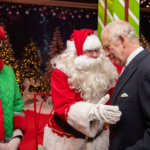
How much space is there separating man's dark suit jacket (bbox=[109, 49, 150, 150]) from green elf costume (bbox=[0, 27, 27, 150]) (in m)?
0.84

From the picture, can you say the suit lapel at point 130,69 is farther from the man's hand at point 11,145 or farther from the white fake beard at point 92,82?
the man's hand at point 11,145

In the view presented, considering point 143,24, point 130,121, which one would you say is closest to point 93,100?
point 130,121

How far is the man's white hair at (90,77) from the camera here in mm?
1715

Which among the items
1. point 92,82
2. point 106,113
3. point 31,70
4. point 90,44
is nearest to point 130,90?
point 106,113

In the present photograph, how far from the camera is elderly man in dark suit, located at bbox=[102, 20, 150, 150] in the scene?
1.01 meters

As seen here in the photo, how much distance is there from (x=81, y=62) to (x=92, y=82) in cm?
23

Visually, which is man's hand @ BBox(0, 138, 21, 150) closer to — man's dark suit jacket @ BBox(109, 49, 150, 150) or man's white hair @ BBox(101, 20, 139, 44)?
man's dark suit jacket @ BBox(109, 49, 150, 150)

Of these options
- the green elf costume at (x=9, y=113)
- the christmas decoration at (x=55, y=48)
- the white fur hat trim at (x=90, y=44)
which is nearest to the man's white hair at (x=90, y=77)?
the white fur hat trim at (x=90, y=44)

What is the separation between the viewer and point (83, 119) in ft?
4.55

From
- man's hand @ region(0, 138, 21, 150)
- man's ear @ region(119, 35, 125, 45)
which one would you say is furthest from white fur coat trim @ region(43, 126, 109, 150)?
man's ear @ region(119, 35, 125, 45)

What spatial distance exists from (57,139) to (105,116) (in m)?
0.77

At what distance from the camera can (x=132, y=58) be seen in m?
1.24

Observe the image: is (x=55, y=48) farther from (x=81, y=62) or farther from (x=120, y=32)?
(x=120, y=32)

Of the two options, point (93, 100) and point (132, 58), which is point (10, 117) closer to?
point (93, 100)
